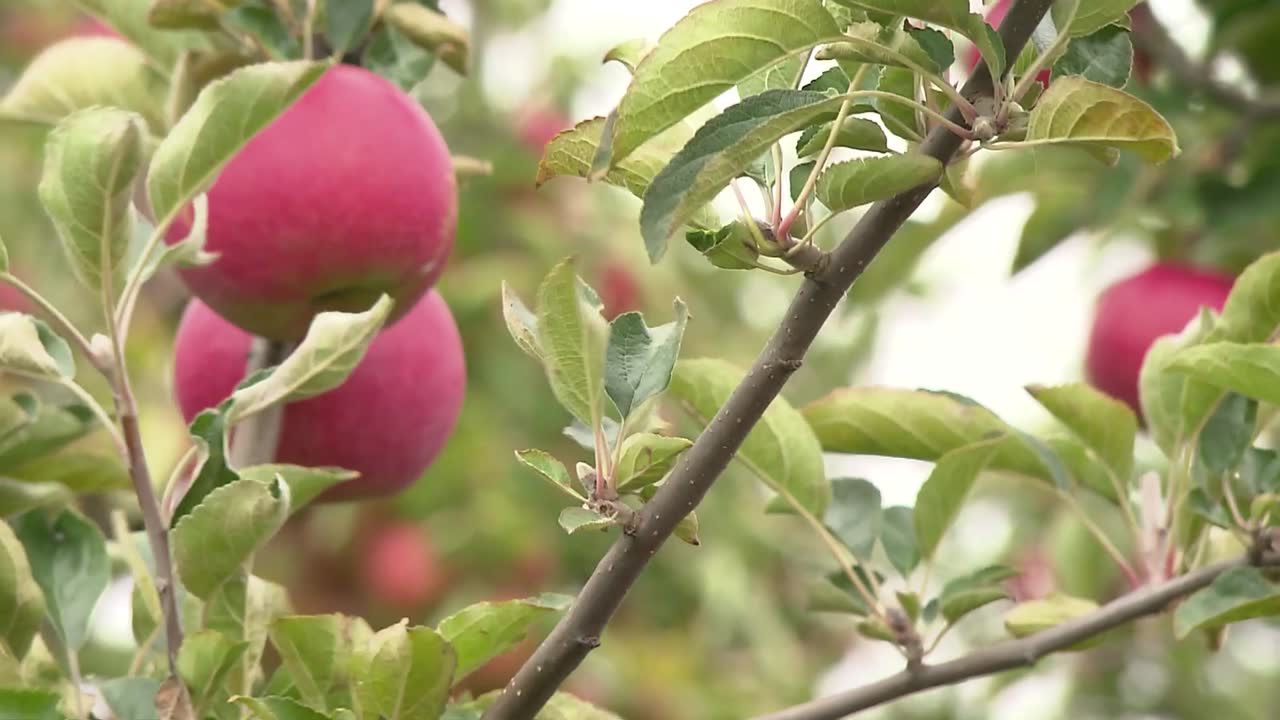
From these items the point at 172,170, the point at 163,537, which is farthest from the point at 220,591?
the point at 172,170

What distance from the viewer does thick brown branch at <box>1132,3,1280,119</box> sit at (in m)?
1.53

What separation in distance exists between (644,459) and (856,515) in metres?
0.28

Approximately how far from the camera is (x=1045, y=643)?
2.56 ft

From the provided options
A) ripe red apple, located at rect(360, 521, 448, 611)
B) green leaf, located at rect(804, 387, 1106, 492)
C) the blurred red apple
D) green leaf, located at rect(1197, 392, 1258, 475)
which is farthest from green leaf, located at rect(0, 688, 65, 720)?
the blurred red apple

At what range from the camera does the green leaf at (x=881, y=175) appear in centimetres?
54

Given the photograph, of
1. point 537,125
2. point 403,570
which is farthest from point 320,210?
point 537,125

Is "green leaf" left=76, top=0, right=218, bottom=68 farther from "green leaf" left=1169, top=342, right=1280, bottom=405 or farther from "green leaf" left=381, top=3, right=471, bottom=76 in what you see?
"green leaf" left=1169, top=342, right=1280, bottom=405

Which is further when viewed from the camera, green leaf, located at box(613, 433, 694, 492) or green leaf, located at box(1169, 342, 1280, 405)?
green leaf, located at box(1169, 342, 1280, 405)

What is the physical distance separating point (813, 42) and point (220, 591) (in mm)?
391

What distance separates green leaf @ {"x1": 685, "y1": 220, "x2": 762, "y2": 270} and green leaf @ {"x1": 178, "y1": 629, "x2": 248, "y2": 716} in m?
0.26

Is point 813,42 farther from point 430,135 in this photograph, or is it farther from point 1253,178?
point 1253,178

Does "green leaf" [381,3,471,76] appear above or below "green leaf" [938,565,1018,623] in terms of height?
above

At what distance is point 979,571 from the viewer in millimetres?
816

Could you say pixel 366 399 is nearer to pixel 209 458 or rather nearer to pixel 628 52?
pixel 209 458
